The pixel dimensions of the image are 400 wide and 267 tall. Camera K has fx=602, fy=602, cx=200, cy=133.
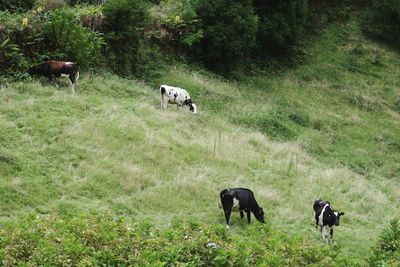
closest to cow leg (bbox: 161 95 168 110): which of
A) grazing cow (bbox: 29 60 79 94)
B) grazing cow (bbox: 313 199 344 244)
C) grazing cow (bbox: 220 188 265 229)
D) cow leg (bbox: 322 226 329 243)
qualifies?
grazing cow (bbox: 29 60 79 94)

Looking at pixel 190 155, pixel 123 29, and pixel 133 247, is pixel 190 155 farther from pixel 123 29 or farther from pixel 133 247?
pixel 123 29

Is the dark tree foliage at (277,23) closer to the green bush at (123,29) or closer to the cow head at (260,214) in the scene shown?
the green bush at (123,29)

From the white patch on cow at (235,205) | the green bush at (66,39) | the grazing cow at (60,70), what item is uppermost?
the green bush at (66,39)

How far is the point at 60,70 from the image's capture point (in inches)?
907

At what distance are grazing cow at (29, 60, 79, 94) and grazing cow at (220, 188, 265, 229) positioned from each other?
9.43 m

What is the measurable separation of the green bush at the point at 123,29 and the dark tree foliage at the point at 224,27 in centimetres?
538

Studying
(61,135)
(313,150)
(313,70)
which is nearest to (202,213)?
(61,135)

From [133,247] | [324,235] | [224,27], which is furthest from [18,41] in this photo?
[133,247]

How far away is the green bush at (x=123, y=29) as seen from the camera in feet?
92.5

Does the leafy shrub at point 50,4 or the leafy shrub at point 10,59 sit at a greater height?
the leafy shrub at point 50,4

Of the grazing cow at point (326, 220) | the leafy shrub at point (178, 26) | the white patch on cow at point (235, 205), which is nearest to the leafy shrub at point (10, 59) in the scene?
the leafy shrub at point (178, 26)

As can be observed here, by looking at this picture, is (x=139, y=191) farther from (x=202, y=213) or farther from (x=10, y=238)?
(x=10, y=238)

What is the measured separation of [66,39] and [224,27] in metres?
12.0

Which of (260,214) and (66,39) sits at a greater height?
(66,39)
